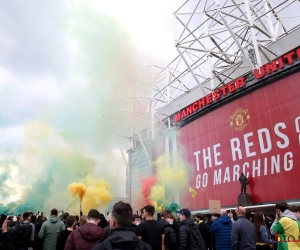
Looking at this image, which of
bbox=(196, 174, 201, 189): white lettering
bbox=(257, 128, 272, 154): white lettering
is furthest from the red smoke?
bbox=(257, 128, 272, 154): white lettering

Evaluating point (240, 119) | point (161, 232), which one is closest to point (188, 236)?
point (161, 232)

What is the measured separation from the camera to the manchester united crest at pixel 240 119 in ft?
69.1

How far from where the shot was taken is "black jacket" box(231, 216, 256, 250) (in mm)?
4863

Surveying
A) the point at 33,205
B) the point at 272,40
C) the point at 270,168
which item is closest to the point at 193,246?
the point at 270,168

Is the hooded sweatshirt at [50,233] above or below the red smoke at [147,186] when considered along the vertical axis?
below

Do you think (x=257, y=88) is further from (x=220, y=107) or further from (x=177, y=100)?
(x=177, y=100)

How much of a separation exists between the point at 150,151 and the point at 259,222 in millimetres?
29399

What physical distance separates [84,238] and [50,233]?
313cm

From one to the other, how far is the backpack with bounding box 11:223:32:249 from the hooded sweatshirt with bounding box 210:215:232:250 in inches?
180

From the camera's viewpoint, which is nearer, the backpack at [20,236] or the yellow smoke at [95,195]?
the backpack at [20,236]

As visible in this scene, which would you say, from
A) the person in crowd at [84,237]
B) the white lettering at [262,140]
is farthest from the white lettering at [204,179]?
the person in crowd at [84,237]

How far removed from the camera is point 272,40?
23.3 m

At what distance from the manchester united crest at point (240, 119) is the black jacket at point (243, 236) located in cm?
1707

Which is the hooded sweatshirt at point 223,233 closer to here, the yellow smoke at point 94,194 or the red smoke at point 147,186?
the yellow smoke at point 94,194
